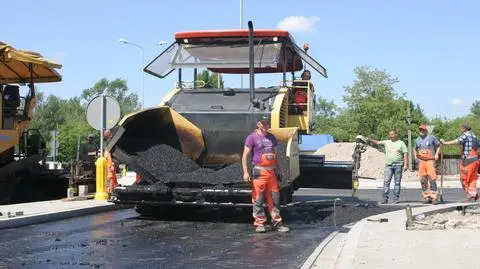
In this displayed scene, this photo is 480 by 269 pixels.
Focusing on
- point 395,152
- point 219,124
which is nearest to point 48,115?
point 395,152

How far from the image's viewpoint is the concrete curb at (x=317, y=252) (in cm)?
615

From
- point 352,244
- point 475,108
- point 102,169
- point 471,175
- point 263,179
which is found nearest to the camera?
point 352,244

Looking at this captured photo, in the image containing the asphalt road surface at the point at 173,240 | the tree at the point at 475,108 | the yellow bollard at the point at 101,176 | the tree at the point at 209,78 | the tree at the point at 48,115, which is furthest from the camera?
the tree at the point at 475,108

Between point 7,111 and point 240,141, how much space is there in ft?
16.9

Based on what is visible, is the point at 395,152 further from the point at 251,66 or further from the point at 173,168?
the point at 173,168

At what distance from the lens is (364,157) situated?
35.7 m

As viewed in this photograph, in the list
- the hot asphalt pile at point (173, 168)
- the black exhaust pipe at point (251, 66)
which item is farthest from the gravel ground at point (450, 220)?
the black exhaust pipe at point (251, 66)

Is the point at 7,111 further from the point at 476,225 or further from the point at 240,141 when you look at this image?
the point at 476,225

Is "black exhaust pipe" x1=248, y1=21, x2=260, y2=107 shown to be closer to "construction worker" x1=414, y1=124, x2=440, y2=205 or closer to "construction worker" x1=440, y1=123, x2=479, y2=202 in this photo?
"construction worker" x1=414, y1=124, x2=440, y2=205

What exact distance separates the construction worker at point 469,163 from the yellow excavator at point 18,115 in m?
8.72

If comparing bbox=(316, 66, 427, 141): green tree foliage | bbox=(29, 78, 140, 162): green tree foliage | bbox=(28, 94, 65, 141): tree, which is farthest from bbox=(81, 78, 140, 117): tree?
bbox=(316, 66, 427, 141): green tree foliage

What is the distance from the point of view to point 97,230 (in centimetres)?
892

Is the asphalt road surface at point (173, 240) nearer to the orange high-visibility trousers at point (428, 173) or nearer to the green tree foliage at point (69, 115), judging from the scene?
the orange high-visibility trousers at point (428, 173)

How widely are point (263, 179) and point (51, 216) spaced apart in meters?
3.72
